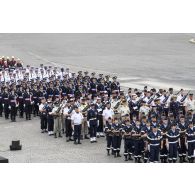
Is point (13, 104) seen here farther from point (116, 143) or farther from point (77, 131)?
point (116, 143)

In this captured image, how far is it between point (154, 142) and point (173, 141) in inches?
27.7

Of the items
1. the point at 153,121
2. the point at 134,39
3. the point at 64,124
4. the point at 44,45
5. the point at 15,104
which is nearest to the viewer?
the point at 153,121

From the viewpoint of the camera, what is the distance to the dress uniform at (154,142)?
18781mm

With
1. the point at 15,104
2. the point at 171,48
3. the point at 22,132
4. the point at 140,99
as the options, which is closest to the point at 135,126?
the point at 140,99

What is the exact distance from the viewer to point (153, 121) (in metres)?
19.3

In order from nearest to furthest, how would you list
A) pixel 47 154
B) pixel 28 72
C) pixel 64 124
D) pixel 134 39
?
1. pixel 47 154
2. pixel 64 124
3. pixel 28 72
4. pixel 134 39

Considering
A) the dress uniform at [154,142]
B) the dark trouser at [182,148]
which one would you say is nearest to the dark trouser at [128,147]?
the dress uniform at [154,142]

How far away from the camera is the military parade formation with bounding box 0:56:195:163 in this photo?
762 inches

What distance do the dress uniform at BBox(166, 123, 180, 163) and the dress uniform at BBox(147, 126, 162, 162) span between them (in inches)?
14.5

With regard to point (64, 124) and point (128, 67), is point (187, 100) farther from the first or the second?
point (128, 67)

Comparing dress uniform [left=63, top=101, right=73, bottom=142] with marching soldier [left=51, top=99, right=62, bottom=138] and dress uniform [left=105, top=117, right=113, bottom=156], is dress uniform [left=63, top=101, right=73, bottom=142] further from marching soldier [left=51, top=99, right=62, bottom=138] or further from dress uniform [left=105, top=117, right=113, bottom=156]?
dress uniform [left=105, top=117, right=113, bottom=156]

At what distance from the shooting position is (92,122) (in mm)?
22844

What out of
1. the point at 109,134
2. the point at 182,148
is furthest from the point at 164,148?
the point at 109,134

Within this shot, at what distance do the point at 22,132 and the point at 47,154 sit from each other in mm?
4315
